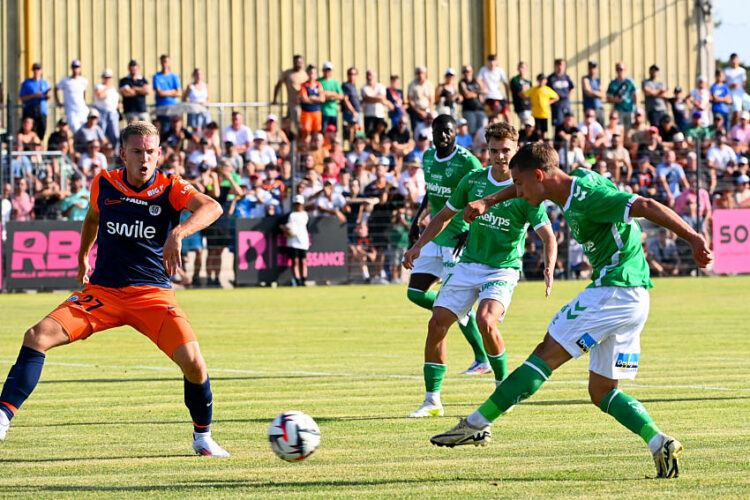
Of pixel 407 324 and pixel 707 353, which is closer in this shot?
pixel 707 353

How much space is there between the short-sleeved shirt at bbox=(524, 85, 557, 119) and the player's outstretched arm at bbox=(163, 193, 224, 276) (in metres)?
22.4

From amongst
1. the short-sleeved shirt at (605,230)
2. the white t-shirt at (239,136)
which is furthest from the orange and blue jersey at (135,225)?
the white t-shirt at (239,136)

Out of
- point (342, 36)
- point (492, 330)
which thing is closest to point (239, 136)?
point (342, 36)

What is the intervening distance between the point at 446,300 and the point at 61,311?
11.4 feet

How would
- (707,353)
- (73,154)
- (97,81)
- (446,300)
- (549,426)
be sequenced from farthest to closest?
A: (97,81) → (73,154) → (707,353) → (446,300) → (549,426)

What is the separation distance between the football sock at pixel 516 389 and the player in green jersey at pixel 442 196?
4.48 m

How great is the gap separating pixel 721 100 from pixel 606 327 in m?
26.7

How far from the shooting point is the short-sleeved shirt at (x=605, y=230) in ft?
23.5

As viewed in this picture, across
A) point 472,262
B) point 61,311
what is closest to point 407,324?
point 472,262

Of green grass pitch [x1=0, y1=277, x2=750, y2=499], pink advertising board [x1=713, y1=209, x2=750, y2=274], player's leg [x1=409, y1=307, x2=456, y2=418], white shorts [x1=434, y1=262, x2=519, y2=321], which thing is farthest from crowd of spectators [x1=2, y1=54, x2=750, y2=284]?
player's leg [x1=409, y1=307, x2=456, y2=418]

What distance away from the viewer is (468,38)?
3797cm

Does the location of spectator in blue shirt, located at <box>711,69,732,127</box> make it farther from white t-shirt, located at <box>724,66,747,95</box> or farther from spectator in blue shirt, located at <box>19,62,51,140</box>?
spectator in blue shirt, located at <box>19,62,51,140</box>

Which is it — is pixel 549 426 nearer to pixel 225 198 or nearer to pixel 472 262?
pixel 472 262

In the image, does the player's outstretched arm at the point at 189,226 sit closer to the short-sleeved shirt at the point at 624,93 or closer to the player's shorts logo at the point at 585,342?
the player's shorts logo at the point at 585,342
